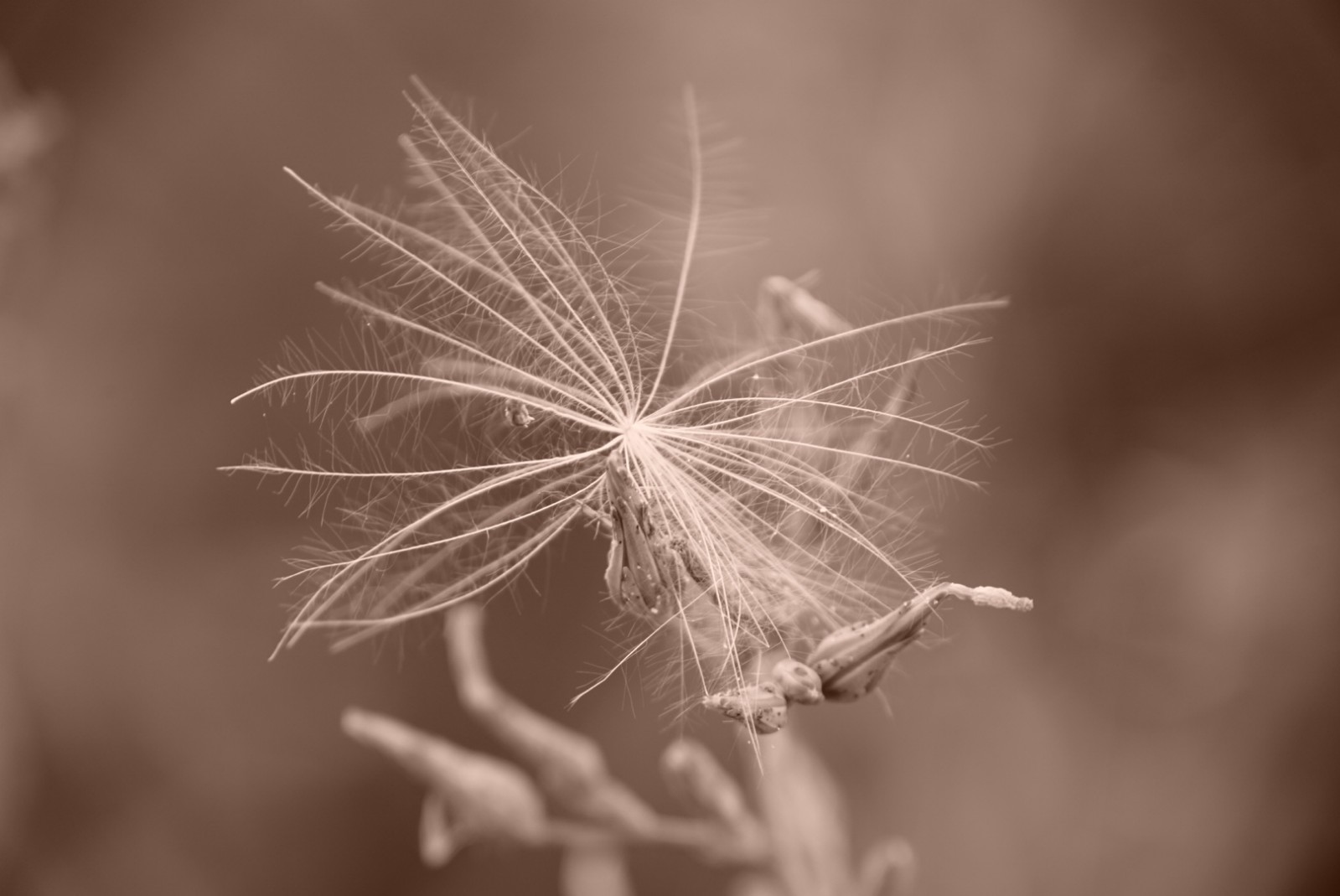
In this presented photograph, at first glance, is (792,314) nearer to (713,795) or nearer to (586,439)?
A: (586,439)

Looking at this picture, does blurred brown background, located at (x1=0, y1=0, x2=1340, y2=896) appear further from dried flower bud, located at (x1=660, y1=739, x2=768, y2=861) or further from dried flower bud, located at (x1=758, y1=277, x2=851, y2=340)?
dried flower bud, located at (x1=758, y1=277, x2=851, y2=340)

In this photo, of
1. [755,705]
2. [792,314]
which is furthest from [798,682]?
[792,314]

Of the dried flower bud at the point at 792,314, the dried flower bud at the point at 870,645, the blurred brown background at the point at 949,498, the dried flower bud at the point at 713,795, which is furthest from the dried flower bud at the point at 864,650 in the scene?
the blurred brown background at the point at 949,498

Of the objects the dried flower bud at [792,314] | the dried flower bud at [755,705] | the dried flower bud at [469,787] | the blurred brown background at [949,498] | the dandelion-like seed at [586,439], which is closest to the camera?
the dried flower bud at [755,705]

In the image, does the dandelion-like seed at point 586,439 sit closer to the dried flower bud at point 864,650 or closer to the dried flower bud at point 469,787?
the dried flower bud at point 864,650

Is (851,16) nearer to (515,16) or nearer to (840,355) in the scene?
(515,16)

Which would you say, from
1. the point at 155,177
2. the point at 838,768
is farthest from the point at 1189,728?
the point at 155,177

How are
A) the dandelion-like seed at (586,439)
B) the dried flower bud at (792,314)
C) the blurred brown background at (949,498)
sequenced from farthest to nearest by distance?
1. the blurred brown background at (949,498)
2. the dried flower bud at (792,314)
3. the dandelion-like seed at (586,439)
